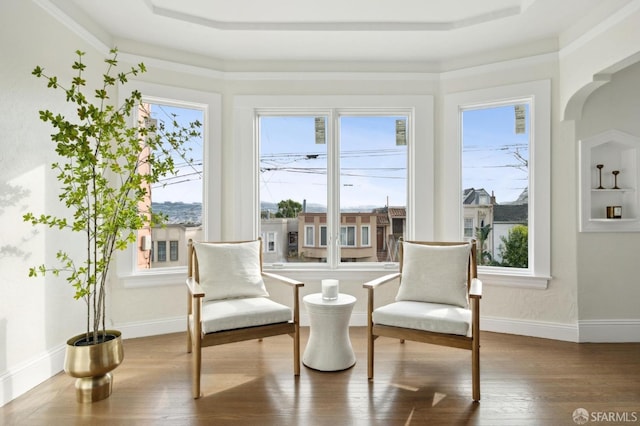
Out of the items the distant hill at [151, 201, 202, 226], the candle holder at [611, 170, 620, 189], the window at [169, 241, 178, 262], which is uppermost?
the candle holder at [611, 170, 620, 189]

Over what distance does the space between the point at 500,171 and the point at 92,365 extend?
11.5 feet

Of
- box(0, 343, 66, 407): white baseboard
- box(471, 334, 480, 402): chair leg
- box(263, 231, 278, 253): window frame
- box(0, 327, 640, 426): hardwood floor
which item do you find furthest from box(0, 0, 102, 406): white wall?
box(471, 334, 480, 402): chair leg

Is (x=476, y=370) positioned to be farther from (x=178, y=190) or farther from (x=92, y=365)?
(x=178, y=190)

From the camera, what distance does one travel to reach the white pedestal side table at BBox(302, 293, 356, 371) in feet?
8.71

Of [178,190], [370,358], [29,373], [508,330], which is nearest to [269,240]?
[178,190]

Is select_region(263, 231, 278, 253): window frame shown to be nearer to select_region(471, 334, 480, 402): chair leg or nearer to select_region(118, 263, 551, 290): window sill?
select_region(118, 263, 551, 290): window sill

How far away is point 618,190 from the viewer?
3.27m

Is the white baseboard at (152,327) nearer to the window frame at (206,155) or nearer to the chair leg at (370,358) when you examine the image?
the window frame at (206,155)

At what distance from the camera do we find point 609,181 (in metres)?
3.29

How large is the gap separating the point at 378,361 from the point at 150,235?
226cm

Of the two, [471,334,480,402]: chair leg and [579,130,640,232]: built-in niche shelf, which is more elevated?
[579,130,640,232]: built-in niche shelf

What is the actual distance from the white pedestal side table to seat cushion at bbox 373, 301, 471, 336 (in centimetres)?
26

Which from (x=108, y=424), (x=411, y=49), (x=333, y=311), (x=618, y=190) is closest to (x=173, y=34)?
(x=411, y=49)

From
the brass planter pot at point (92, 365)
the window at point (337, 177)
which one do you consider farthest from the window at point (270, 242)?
the brass planter pot at point (92, 365)
